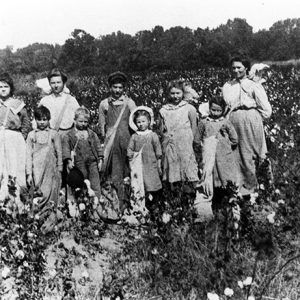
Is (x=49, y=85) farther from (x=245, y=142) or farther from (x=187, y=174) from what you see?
Result: (x=245, y=142)

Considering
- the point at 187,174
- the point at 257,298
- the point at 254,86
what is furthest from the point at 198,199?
the point at 257,298

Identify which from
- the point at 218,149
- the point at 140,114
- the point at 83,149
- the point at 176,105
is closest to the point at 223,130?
the point at 218,149

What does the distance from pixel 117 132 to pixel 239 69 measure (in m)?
1.49

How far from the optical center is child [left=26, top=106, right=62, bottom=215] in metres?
4.64

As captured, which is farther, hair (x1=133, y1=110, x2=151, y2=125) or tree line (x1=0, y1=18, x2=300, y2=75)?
tree line (x1=0, y1=18, x2=300, y2=75)

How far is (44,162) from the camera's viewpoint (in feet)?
15.3

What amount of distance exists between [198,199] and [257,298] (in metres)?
2.50

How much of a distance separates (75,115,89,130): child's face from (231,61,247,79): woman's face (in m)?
1.67

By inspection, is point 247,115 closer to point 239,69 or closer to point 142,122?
point 239,69

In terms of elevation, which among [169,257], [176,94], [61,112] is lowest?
[169,257]

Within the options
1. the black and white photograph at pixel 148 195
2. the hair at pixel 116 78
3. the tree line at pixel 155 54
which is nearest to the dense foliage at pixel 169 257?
the black and white photograph at pixel 148 195

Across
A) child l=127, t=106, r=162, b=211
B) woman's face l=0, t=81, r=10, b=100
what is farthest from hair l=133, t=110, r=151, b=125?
woman's face l=0, t=81, r=10, b=100

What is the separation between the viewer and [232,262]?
307 cm

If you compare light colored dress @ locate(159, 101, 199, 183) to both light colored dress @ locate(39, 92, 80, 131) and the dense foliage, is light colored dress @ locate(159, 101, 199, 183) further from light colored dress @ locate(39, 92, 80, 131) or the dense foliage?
light colored dress @ locate(39, 92, 80, 131)
